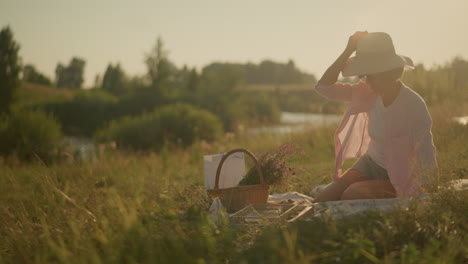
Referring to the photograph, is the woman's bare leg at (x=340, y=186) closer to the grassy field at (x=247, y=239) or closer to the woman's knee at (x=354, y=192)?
the woman's knee at (x=354, y=192)

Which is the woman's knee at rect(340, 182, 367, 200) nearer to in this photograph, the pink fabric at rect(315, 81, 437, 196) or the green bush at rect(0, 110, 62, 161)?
the pink fabric at rect(315, 81, 437, 196)

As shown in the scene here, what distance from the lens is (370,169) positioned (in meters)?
4.27

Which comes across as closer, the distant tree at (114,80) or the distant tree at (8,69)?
the distant tree at (8,69)

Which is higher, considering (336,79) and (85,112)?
(336,79)

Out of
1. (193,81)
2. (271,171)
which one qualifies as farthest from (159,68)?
(271,171)

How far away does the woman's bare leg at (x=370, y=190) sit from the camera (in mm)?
3990

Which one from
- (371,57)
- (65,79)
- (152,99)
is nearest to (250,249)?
(371,57)

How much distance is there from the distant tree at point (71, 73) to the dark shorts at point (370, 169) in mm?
95456

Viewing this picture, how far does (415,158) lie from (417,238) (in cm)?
121

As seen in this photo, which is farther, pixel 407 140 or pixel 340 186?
pixel 340 186

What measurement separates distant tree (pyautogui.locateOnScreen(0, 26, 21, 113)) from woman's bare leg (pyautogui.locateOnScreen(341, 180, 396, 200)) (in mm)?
24083

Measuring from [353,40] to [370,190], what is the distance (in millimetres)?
1333

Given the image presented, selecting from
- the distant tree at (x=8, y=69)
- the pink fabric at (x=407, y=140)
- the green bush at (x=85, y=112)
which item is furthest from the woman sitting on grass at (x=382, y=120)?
the green bush at (x=85, y=112)

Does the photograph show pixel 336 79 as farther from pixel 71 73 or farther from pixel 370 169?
pixel 71 73
